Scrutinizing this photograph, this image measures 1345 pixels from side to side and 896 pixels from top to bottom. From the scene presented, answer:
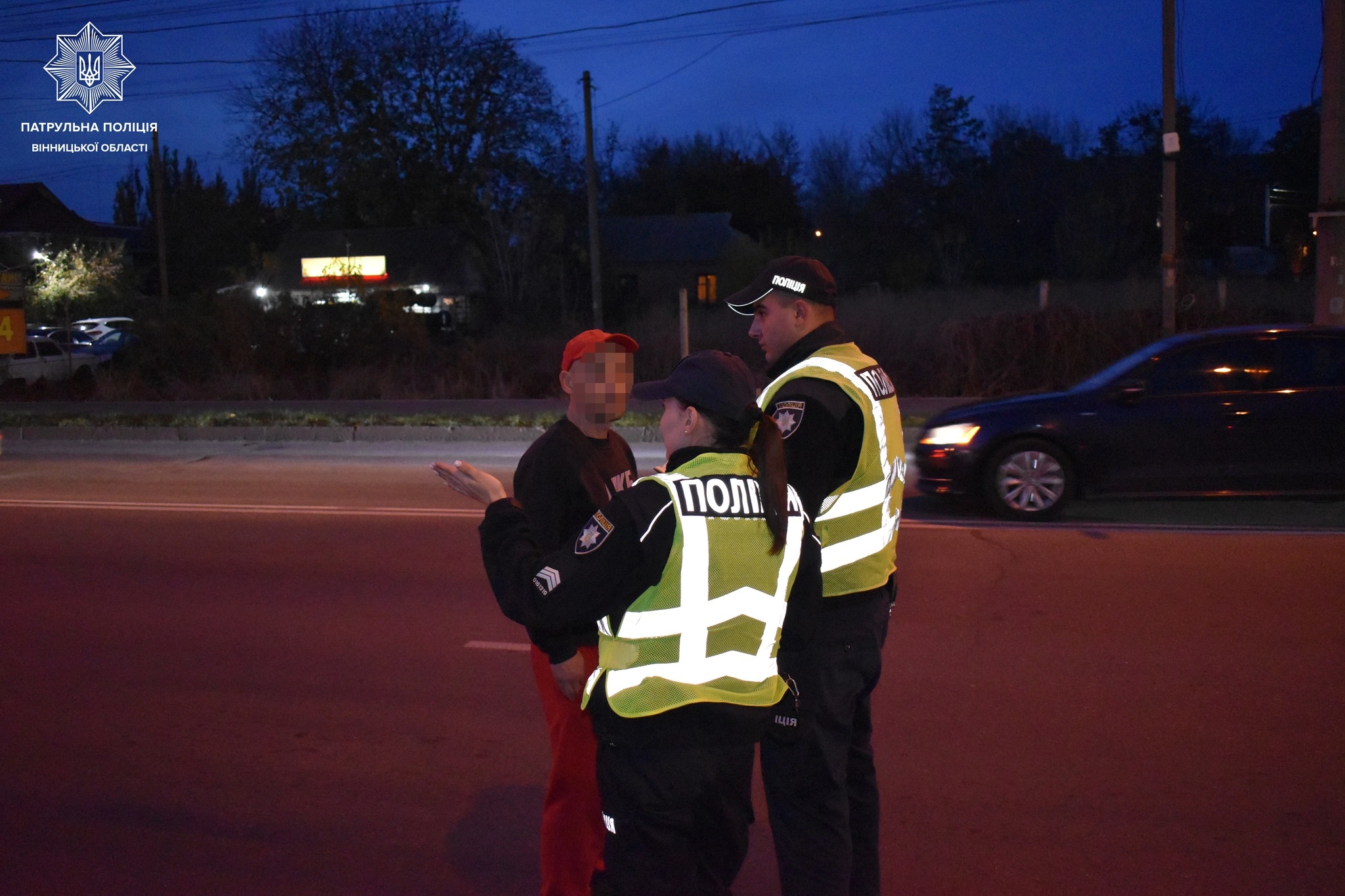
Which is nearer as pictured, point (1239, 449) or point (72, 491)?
point (1239, 449)

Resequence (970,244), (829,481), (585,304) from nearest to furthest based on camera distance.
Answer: (829,481)
(585,304)
(970,244)

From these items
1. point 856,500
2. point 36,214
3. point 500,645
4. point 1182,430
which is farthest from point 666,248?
point 856,500

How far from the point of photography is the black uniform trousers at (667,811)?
2445 mm

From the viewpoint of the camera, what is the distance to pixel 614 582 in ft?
7.90

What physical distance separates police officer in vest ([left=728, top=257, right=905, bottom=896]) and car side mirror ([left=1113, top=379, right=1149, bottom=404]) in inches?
262

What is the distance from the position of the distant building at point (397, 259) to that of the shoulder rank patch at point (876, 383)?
37955 millimetres

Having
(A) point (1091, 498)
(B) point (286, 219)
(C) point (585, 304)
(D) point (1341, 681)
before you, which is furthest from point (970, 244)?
(D) point (1341, 681)

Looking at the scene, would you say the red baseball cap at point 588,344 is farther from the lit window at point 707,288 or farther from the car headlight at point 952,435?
the lit window at point 707,288

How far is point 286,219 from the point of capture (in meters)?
56.1

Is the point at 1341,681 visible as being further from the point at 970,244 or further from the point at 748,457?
the point at 970,244

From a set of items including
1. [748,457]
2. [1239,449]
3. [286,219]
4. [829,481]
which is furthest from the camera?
[286,219]

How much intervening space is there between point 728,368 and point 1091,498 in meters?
7.57

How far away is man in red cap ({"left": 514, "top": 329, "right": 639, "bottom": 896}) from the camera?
10.3 feet

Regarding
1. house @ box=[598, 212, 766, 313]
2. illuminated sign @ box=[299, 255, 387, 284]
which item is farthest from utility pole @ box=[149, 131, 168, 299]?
house @ box=[598, 212, 766, 313]
